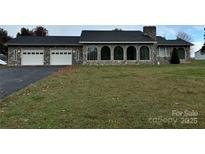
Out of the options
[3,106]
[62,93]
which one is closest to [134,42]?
[62,93]

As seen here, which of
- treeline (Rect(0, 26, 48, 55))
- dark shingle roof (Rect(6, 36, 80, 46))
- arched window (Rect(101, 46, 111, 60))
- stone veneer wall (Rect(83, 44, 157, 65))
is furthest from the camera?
treeline (Rect(0, 26, 48, 55))

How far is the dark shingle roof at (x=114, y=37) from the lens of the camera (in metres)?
36.4

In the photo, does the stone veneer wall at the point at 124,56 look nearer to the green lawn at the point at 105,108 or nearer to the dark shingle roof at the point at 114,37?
the dark shingle roof at the point at 114,37

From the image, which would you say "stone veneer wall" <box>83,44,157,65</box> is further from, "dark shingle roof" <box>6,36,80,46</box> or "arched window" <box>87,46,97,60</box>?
"dark shingle roof" <box>6,36,80,46</box>

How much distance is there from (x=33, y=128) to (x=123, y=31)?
114ft

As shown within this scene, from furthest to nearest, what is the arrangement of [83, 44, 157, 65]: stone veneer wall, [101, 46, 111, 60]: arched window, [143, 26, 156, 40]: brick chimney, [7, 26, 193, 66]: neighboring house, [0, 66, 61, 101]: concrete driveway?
1. [143, 26, 156, 40]: brick chimney
2. [101, 46, 111, 60]: arched window
3. [7, 26, 193, 66]: neighboring house
4. [83, 44, 157, 65]: stone veneer wall
5. [0, 66, 61, 101]: concrete driveway

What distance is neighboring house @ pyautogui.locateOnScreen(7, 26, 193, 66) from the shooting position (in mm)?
36156

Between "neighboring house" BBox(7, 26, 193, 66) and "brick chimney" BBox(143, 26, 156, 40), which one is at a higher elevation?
"brick chimney" BBox(143, 26, 156, 40)

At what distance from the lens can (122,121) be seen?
643 centimetres

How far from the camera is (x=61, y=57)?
3678cm

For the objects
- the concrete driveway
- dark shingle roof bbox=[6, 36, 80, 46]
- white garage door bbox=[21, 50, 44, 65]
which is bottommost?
the concrete driveway

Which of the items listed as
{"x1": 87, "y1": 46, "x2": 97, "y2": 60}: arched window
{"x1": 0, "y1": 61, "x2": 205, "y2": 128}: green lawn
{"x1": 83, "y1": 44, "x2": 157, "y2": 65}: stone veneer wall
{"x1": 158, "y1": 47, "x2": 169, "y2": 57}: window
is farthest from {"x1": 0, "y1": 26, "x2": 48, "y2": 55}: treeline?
{"x1": 0, "y1": 61, "x2": 205, "y2": 128}: green lawn

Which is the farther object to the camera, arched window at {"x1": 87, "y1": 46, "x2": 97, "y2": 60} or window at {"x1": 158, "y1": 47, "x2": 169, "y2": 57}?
window at {"x1": 158, "y1": 47, "x2": 169, "y2": 57}

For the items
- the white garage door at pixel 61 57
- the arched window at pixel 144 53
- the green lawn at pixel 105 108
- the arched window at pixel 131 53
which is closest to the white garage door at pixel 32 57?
the white garage door at pixel 61 57
